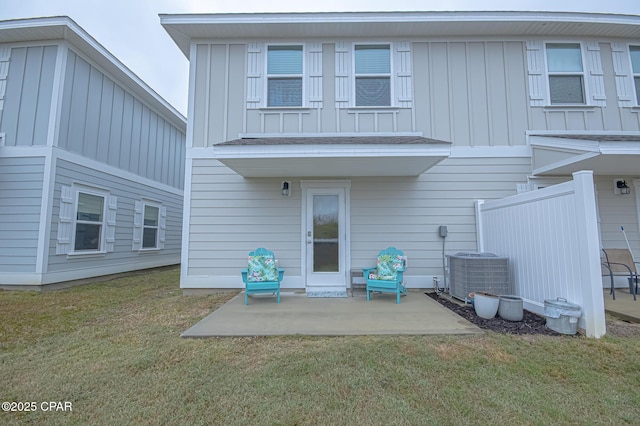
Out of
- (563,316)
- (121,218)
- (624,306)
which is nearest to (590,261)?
(563,316)

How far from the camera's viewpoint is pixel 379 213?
569 cm

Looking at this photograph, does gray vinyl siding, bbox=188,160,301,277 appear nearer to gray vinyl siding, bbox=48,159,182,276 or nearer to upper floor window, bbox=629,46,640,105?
gray vinyl siding, bbox=48,159,182,276

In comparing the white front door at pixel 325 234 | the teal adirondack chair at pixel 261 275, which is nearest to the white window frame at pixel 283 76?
the white front door at pixel 325 234

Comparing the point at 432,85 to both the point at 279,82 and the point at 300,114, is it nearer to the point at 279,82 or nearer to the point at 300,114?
the point at 300,114

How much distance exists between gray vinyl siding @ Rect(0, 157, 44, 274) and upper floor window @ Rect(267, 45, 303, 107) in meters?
4.98

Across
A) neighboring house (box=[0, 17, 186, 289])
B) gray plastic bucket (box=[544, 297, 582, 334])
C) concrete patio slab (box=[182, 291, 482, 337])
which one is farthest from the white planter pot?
neighboring house (box=[0, 17, 186, 289])

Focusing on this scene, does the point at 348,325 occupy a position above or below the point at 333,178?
below

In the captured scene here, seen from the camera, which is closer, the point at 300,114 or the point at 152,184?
the point at 300,114

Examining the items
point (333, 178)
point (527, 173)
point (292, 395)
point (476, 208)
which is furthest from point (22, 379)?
point (527, 173)

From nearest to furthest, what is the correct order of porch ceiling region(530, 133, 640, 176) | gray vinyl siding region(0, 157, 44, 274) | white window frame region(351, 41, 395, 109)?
1. porch ceiling region(530, 133, 640, 176)
2. white window frame region(351, 41, 395, 109)
3. gray vinyl siding region(0, 157, 44, 274)

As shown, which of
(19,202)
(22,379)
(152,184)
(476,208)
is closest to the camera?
(22,379)

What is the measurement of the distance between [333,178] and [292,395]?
4060 millimetres

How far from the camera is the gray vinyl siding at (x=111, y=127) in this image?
6781 mm

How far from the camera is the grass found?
1945 millimetres
